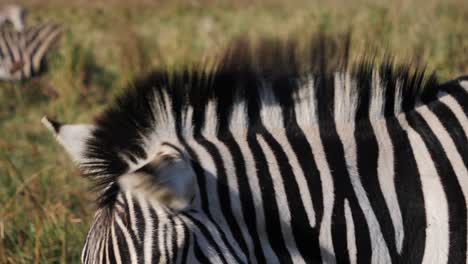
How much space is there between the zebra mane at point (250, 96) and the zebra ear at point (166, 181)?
0.53 ft

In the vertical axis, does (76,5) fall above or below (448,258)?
above

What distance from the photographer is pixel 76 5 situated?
1203 cm

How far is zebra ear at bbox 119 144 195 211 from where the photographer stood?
1.08m

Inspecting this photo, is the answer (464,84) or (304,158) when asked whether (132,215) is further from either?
(464,84)

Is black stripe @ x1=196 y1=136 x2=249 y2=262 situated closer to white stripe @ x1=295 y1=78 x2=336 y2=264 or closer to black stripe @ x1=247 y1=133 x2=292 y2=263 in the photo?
black stripe @ x1=247 y1=133 x2=292 y2=263

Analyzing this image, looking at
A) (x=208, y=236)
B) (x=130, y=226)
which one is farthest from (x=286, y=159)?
(x=130, y=226)

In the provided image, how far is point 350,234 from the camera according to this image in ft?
4.55

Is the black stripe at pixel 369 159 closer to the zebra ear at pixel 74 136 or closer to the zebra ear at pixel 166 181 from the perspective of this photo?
the zebra ear at pixel 166 181

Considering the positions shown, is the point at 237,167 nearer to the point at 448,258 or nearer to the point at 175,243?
the point at 175,243

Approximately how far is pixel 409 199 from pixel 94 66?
217 inches

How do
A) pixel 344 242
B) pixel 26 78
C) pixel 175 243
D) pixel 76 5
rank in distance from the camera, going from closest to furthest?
pixel 175 243 < pixel 344 242 < pixel 26 78 < pixel 76 5

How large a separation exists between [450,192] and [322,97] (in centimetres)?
35

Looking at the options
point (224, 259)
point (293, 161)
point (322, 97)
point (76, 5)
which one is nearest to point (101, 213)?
point (224, 259)

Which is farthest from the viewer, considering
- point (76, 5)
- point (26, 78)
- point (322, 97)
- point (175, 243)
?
point (76, 5)
